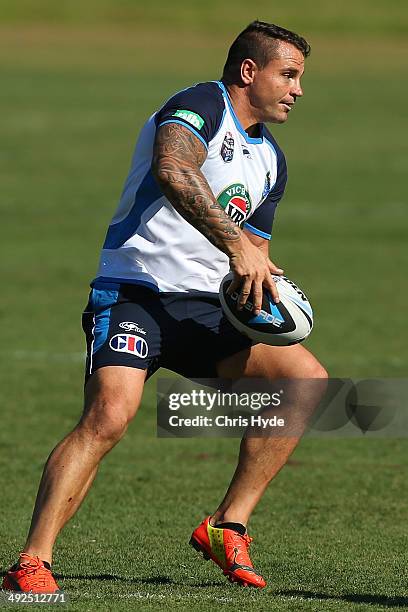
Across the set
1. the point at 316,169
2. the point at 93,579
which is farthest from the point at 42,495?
the point at 316,169

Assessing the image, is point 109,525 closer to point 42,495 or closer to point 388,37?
point 42,495

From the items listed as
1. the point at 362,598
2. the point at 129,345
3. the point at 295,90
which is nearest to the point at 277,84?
the point at 295,90

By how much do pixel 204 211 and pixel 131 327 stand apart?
0.65 meters

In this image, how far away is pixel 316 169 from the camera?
28.7 metres

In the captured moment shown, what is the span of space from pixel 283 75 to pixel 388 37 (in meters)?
53.0

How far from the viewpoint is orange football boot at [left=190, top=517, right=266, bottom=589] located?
19.5 feet

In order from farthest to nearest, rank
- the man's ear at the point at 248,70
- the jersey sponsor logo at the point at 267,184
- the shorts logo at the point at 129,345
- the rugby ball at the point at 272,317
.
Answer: the jersey sponsor logo at the point at 267,184, the man's ear at the point at 248,70, the rugby ball at the point at 272,317, the shorts logo at the point at 129,345

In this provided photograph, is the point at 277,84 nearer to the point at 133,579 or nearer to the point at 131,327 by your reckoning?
the point at 131,327

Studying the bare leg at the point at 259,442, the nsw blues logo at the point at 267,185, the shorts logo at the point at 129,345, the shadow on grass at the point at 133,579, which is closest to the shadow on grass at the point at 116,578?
the shadow on grass at the point at 133,579

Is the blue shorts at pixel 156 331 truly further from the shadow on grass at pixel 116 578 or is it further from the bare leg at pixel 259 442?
the shadow on grass at pixel 116 578

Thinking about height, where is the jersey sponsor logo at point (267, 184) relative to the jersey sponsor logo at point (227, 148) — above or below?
below

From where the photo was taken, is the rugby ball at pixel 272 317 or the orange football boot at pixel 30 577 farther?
the rugby ball at pixel 272 317

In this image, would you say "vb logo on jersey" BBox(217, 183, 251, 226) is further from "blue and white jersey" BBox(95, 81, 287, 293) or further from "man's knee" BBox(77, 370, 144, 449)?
"man's knee" BBox(77, 370, 144, 449)

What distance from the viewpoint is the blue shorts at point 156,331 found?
576 cm
